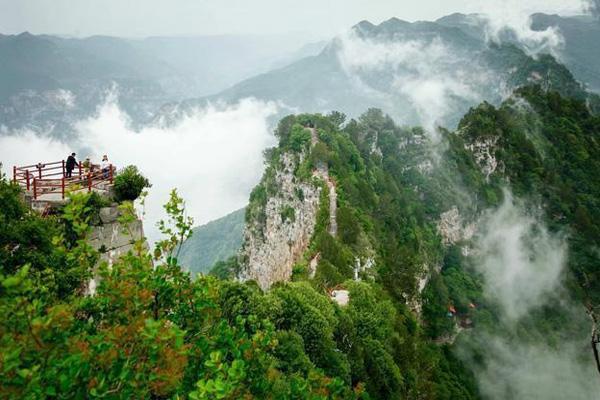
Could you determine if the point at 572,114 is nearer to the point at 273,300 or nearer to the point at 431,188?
the point at 431,188

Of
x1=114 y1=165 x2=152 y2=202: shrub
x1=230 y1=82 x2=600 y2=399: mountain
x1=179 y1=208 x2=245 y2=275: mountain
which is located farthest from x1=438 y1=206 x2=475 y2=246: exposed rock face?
x1=179 y1=208 x2=245 y2=275: mountain

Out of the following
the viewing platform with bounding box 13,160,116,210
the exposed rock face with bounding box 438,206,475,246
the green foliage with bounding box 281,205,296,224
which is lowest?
the exposed rock face with bounding box 438,206,475,246

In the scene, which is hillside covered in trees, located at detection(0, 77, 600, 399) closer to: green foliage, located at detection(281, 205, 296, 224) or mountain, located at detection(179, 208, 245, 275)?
green foliage, located at detection(281, 205, 296, 224)

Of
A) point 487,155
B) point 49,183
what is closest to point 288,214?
point 49,183

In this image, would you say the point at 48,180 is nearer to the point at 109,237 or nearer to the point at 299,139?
the point at 109,237

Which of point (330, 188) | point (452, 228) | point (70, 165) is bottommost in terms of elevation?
point (452, 228)

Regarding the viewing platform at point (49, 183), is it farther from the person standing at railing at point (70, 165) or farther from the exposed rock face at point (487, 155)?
the exposed rock face at point (487, 155)
